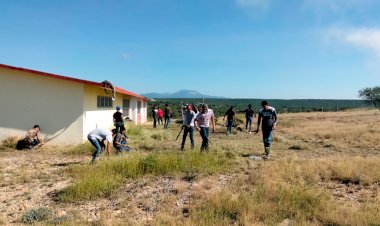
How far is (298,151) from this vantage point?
14852 millimetres

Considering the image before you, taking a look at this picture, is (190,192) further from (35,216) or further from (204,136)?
(204,136)

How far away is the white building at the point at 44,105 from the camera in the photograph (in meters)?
15.5

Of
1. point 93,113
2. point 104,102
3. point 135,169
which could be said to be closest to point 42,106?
point 93,113

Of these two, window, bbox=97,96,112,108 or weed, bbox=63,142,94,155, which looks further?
window, bbox=97,96,112,108

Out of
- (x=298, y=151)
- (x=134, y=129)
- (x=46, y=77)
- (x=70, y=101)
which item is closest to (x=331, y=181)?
(x=298, y=151)

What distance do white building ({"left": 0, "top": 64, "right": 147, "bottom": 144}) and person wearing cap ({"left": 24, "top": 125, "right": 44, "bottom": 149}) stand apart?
498 mm

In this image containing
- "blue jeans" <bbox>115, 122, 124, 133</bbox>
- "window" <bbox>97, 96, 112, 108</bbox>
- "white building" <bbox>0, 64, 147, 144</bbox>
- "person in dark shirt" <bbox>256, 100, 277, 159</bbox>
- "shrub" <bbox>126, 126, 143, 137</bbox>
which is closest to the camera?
"person in dark shirt" <bbox>256, 100, 277, 159</bbox>

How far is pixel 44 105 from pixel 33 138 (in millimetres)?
1463

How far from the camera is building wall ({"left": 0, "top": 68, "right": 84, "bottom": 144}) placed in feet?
50.9

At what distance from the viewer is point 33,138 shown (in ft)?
48.7

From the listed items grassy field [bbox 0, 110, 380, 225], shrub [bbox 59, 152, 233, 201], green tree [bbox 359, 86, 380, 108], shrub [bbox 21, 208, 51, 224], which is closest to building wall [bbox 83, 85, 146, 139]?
grassy field [bbox 0, 110, 380, 225]

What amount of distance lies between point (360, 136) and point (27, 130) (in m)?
14.8

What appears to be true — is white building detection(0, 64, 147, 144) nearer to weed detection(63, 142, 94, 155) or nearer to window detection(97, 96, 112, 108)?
weed detection(63, 142, 94, 155)

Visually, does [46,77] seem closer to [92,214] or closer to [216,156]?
[216,156]
